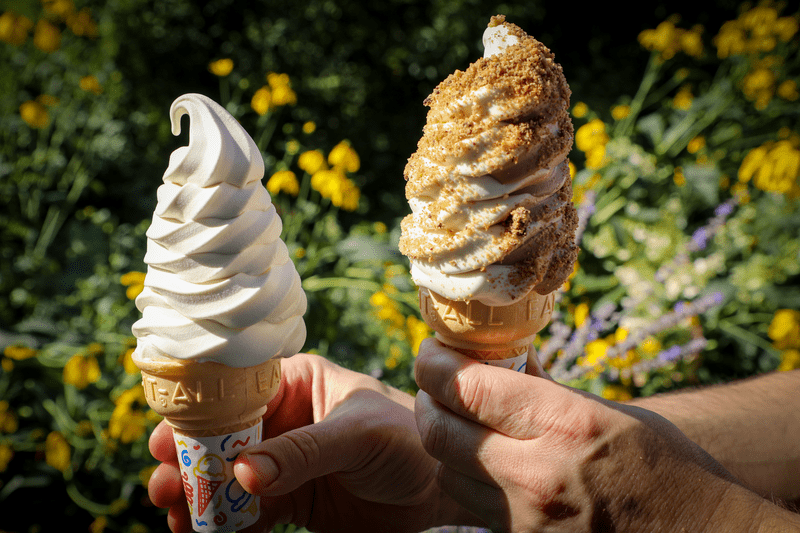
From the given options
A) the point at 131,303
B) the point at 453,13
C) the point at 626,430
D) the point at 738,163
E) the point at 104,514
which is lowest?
the point at 104,514

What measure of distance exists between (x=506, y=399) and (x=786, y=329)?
201cm

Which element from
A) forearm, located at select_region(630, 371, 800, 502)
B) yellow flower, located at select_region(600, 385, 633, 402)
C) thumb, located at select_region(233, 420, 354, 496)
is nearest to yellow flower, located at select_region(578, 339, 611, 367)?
yellow flower, located at select_region(600, 385, 633, 402)

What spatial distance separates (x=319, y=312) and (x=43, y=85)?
295 cm

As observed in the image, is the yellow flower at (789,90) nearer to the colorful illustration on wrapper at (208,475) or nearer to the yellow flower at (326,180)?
the yellow flower at (326,180)

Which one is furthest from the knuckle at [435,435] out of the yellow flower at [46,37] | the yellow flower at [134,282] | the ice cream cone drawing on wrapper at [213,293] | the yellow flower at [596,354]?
the yellow flower at [46,37]

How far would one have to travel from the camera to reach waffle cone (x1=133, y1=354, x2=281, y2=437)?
1.39m

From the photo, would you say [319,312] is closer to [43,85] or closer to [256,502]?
[256,502]

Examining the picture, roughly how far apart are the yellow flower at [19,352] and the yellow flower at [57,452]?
40 cm

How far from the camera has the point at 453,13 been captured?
4848 millimetres

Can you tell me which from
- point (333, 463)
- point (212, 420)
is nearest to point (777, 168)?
point (333, 463)

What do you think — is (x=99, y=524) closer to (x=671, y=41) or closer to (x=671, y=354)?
(x=671, y=354)

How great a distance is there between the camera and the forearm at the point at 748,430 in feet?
5.98

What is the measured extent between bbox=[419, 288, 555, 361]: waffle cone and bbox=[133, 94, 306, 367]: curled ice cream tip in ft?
1.40

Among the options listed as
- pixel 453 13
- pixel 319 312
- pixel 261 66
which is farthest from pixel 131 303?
pixel 453 13
